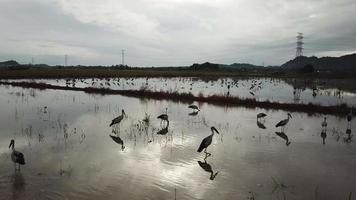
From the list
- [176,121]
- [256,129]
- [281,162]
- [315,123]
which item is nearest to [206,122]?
[176,121]

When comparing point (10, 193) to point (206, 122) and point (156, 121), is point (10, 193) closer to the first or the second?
point (156, 121)

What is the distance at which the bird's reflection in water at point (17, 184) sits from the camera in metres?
8.82

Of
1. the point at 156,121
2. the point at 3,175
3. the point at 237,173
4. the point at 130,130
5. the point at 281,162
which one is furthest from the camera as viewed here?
the point at 156,121

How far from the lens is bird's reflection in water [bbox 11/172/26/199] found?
28.9 ft

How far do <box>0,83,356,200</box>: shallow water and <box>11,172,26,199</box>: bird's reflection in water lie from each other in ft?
0.07

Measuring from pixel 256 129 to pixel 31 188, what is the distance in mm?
11546

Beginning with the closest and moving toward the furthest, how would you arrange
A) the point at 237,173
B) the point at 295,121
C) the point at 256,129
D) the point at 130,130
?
the point at 237,173
the point at 130,130
the point at 256,129
the point at 295,121

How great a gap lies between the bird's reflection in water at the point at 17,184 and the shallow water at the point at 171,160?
22 millimetres

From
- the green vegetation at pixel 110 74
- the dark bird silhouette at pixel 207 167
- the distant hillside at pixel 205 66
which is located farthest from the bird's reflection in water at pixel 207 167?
the distant hillside at pixel 205 66

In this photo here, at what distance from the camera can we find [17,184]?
9.39 m

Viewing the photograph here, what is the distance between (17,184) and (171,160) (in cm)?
461

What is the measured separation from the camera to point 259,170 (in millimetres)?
11141

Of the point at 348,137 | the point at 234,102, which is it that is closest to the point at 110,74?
the point at 234,102

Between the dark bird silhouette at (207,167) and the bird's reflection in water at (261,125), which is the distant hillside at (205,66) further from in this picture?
the dark bird silhouette at (207,167)
